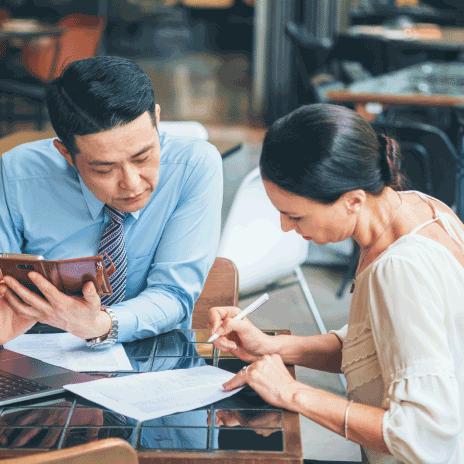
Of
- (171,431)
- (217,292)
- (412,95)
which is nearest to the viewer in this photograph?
(171,431)

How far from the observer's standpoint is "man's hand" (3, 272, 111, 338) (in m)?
1.26


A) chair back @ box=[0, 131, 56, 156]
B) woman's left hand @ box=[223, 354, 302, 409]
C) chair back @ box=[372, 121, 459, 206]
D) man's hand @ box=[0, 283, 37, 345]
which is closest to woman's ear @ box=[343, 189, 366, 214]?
woman's left hand @ box=[223, 354, 302, 409]

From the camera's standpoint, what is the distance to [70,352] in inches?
53.5

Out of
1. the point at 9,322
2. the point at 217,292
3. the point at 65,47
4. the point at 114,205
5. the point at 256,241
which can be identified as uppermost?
the point at 114,205

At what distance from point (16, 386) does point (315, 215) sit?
66 centimetres

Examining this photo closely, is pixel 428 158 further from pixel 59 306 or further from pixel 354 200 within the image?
pixel 59 306

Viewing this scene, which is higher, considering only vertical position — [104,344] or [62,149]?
[62,149]

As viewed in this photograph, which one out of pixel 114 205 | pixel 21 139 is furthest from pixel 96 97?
pixel 21 139

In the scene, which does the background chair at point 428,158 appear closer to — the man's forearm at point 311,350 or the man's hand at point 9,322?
the man's forearm at point 311,350

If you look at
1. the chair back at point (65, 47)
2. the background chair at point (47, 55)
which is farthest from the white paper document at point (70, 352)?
the chair back at point (65, 47)

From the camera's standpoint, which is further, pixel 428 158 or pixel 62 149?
pixel 428 158

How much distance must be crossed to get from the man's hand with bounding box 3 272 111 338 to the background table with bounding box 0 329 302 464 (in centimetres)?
20

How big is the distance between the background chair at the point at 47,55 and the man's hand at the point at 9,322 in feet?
15.0

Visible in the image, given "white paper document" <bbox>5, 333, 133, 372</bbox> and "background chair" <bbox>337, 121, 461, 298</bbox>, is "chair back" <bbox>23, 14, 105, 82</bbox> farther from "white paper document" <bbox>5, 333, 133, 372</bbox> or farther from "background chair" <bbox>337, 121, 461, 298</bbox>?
"white paper document" <bbox>5, 333, 133, 372</bbox>
